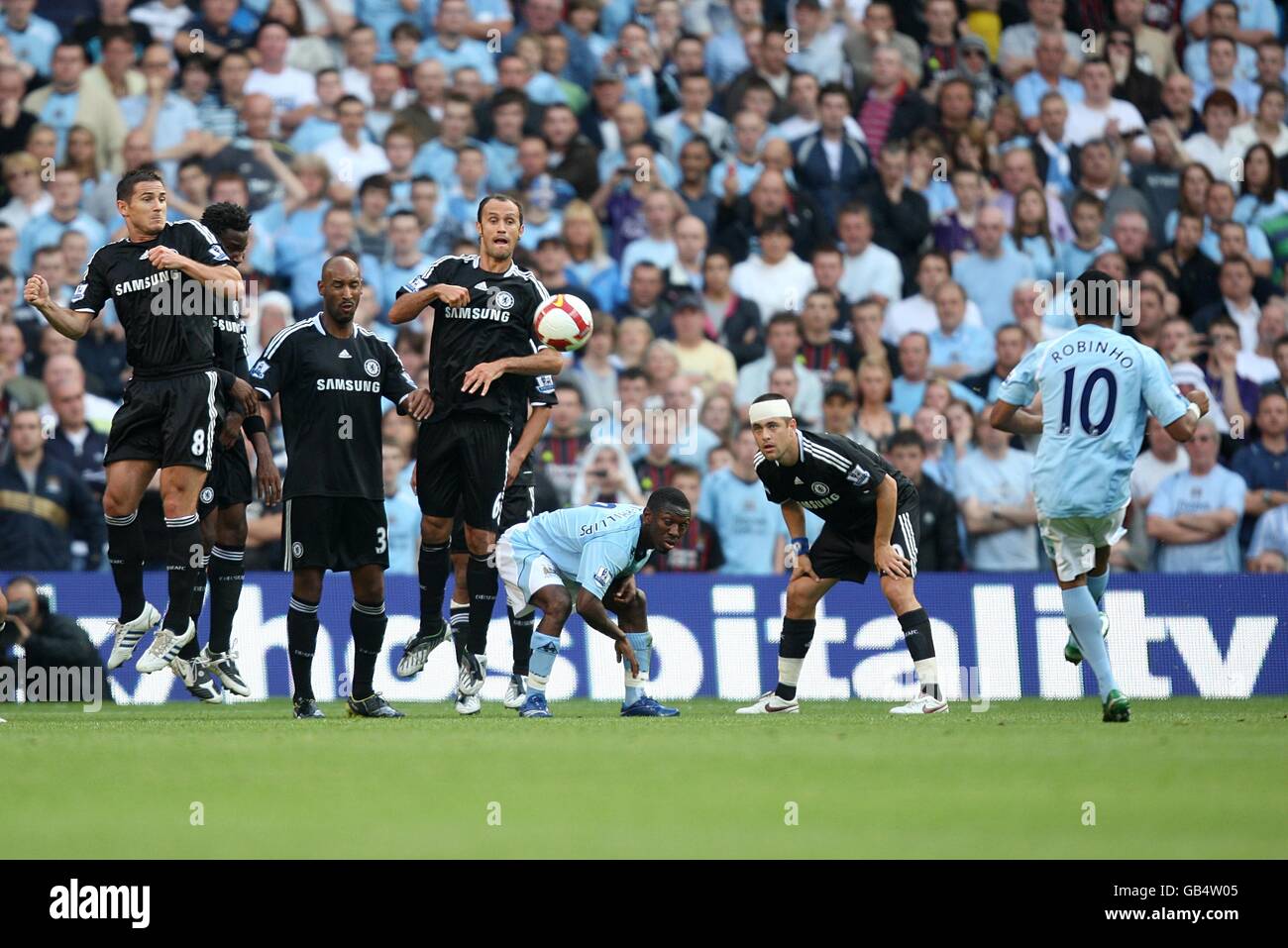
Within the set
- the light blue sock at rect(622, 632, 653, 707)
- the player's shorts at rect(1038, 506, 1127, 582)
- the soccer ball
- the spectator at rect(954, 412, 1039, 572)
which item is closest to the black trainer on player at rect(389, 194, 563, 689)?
the soccer ball

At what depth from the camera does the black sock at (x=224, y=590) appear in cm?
1299

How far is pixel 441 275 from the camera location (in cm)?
1299

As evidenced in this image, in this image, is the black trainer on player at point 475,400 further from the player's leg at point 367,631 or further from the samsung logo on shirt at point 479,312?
the player's leg at point 367,631

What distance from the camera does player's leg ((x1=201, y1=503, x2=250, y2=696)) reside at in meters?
13.0

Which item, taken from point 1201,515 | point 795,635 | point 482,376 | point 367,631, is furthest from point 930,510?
point 367,631

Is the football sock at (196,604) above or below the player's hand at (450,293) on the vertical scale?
below

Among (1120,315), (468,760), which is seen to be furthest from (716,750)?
(1120,315)

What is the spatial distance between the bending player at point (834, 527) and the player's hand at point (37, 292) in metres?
4.45

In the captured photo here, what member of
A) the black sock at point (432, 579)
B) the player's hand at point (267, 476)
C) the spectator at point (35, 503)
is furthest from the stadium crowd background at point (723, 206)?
the player's hand at point (267, 476)

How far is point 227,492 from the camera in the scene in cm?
1329

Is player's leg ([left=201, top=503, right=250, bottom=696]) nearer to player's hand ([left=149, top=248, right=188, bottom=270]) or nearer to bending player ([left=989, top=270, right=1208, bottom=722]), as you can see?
player's hand ([left=149, top=248, right=188, bottom=270])

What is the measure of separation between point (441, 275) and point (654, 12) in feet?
33.0

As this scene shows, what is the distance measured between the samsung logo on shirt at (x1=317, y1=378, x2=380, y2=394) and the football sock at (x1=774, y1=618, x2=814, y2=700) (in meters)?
3.25

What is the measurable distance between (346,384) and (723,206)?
889cm
